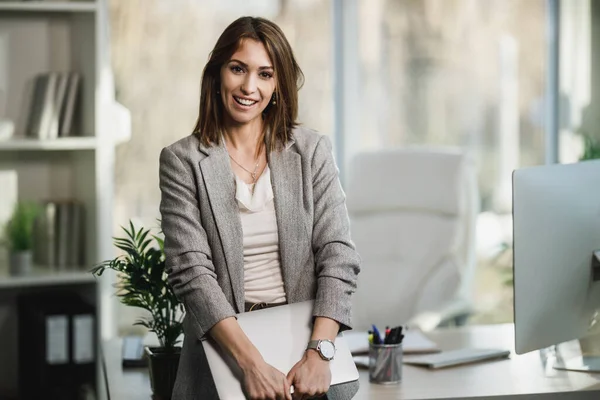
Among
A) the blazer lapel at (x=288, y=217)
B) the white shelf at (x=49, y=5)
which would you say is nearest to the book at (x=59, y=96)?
the white shelf at (x=49, y=5)

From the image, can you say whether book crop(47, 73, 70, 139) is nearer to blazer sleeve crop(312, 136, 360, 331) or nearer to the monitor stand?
blazer sleeve crop(312, 136, 360, 331)

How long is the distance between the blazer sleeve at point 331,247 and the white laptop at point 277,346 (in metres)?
0.05

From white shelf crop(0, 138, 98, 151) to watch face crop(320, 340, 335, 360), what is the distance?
77.8 inches

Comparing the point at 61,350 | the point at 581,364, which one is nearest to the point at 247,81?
the point at 581,364

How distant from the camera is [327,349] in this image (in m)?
1.86

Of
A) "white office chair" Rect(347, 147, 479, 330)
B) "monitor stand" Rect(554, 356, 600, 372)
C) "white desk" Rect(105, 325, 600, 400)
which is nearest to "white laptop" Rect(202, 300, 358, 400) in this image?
"white desk" Rect(105, 325, 600, 400)

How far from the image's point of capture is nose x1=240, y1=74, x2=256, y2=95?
6.43ft

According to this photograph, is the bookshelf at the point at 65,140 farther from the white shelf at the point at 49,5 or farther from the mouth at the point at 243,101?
the mouth at the point at 243,101

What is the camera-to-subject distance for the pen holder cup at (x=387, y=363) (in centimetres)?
210

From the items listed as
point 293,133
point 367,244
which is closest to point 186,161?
point 293,133

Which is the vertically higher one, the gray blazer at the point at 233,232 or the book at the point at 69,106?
the book at the point at 69,106

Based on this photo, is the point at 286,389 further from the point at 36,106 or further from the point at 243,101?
the point at 36,106

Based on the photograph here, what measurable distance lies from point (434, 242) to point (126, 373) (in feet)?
5.18

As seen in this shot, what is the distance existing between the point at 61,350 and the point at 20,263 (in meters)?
0.39
